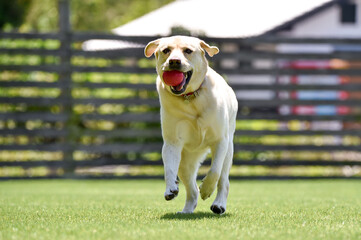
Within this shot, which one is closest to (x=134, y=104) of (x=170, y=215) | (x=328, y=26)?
(x=170, y=215)

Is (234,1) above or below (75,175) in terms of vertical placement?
above

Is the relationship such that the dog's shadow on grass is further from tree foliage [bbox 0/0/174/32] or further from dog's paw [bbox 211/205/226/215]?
tree foliage [bbox 0/0/174/32]

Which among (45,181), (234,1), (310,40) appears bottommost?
(45,181)

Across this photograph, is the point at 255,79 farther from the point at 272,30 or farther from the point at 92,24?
the point at 92,24

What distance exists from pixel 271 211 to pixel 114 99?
4623mm

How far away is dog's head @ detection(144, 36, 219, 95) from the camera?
13.5 ft

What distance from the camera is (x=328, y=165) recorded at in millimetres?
9266

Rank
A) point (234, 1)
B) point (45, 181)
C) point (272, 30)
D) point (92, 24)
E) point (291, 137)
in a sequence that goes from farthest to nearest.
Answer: point (92, 24) → point (234, 1) → point (272, 30) → point (291, 137) → point (45, 181)

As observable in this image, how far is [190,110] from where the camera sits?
170 inches

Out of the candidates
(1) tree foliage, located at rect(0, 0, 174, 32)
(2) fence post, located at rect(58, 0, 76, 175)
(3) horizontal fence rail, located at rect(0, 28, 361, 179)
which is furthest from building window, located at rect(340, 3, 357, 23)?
(1) tree foliage, located at rect(0, 0, 174, 32)

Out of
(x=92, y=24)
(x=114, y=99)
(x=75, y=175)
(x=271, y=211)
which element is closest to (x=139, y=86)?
(x=114, y=99)

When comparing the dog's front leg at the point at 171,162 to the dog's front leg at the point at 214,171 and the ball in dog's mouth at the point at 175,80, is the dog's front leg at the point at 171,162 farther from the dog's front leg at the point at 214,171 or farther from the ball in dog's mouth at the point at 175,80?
the ball in dog's mouth at the point at 175,80

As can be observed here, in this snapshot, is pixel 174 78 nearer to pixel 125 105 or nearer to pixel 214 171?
pixel 214 171

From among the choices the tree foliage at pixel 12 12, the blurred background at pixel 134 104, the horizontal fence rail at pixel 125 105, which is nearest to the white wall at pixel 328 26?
the blurred background at pixel 134 104
